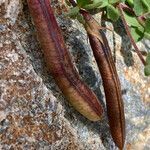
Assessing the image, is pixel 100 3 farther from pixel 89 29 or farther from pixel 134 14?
pixel 134 14

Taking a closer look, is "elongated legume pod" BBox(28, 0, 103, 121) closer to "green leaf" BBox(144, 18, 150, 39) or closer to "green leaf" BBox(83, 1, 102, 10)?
"green leaf" BBox(83, 1, 102, 10)

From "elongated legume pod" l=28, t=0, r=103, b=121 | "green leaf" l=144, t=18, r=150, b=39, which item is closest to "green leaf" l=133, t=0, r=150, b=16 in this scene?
"green leaf" l=144, t=18, r=150, b=39

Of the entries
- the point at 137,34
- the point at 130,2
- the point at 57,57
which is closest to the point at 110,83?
the point at 57,57

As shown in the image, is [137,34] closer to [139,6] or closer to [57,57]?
[139,6]

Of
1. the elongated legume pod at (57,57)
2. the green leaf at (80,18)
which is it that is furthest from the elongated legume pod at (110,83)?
the elongated legume pod at (57,57)

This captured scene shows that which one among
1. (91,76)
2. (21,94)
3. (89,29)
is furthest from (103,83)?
(21,94)
